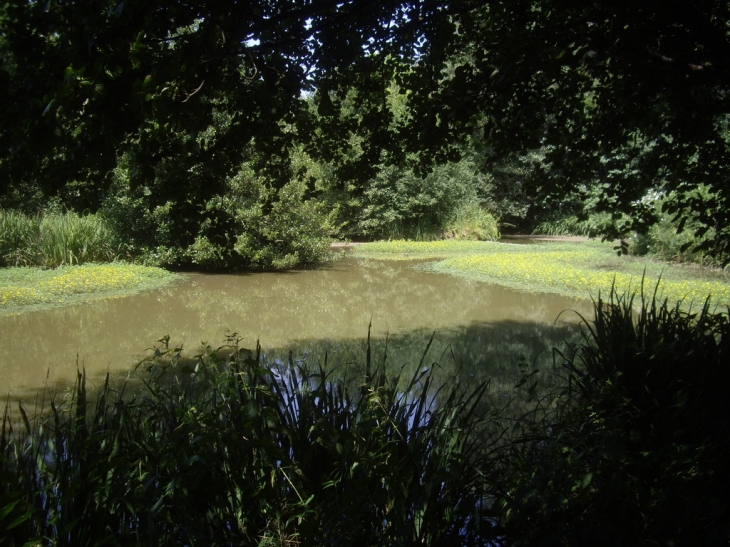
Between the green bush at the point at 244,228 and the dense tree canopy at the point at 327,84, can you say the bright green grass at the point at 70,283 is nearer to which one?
the green bush at the point at 244,228

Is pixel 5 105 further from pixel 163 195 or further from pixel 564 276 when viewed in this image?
pixel 564 276

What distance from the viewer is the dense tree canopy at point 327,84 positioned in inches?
84.2

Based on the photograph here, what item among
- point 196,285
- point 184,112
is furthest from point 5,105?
point 196,285

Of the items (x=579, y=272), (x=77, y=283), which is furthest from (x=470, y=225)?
(x=77, y=283)

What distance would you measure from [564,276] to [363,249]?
1049cm

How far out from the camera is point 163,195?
2.78 metres

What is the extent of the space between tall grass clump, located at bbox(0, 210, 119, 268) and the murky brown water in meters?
2.89

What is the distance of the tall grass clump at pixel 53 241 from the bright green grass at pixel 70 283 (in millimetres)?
906

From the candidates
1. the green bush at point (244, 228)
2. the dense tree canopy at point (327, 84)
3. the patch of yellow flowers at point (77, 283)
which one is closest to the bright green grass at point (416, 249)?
the green bush at point (244, 228)

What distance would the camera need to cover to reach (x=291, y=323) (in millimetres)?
9625

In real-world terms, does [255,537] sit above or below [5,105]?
below

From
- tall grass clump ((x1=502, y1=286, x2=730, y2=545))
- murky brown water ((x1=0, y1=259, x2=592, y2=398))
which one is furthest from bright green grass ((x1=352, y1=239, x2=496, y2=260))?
tall grass clump ((x1=502, y1=286, x2=730, y2=545))

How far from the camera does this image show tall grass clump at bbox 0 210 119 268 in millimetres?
13992

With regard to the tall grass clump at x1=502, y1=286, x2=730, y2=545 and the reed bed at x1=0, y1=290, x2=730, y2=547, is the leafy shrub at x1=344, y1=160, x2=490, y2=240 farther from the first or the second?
the reed bed at x1=0, y1=290, x2=730, y2=547
